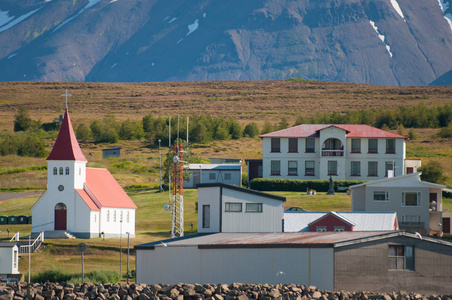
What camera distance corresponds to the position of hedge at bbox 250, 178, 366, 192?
87.2m

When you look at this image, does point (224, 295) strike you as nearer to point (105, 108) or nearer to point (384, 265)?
point (384, 265)

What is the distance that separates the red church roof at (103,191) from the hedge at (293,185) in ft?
55.0

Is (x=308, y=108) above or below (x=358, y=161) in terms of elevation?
above

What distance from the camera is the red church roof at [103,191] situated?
236 ft

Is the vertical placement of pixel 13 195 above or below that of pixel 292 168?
below

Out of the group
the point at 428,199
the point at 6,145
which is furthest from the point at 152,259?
the point at 6,145

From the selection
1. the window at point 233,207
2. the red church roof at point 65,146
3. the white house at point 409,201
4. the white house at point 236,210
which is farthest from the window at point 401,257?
the red church roof at point 65,146

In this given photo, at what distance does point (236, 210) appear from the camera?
172ft

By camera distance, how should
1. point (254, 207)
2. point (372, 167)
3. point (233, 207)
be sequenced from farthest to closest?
1. point (372, 167)
2. point (254, 207)
3. point (233, 207)

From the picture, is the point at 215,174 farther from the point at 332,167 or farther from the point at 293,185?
the point at 332,167

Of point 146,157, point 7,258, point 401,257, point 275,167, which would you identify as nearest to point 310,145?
point 275,167

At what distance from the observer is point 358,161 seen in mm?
93875

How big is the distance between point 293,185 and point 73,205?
2623 cm

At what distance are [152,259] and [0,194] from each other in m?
46.9
